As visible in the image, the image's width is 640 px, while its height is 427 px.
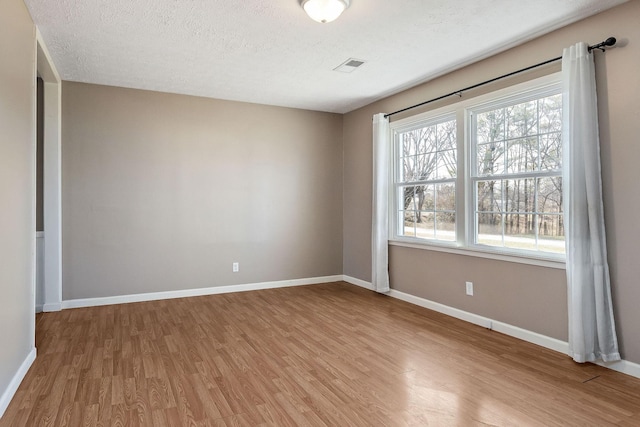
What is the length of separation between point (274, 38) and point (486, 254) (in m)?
2.79

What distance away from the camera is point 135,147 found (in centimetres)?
469

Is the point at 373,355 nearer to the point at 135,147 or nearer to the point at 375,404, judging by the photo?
the point at 375,404

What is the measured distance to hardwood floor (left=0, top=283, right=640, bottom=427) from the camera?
2.14 m

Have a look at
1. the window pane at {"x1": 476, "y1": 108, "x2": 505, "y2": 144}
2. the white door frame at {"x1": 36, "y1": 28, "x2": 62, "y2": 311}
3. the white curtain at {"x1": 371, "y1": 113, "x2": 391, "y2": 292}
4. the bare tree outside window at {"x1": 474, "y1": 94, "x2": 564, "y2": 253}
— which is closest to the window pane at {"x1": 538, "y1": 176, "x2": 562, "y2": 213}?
the bare tree outside window at {"x1": 474, "y1": 94, "x2": 564, "y2": 253}

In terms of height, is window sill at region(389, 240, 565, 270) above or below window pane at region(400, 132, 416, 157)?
below

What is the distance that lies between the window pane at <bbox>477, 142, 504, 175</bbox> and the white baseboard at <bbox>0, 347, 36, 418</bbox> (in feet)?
13.3

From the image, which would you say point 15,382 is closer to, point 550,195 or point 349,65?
point 349,65

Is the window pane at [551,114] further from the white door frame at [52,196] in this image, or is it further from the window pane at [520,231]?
the white door frame at [52,196]

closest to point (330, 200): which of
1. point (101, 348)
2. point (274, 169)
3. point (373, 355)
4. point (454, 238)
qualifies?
point (274, 169)

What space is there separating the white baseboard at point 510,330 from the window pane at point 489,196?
3.52 ft

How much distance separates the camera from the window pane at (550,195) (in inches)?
125

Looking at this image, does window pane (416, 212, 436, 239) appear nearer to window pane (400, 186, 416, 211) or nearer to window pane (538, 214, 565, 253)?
window pane (400, 186, 416, 211)

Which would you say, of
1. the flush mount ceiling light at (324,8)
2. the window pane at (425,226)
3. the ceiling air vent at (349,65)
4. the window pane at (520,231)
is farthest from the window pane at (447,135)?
the flush mount ceiling light at (324,8)

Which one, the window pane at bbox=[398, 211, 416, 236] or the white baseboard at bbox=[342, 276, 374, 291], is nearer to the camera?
the window pane at bbox=[398, 211, 416, 236]
